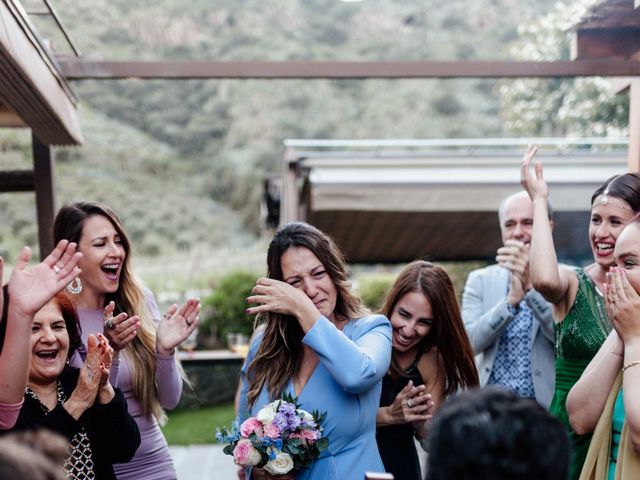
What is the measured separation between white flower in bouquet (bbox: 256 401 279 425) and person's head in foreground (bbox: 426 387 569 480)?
101 cm

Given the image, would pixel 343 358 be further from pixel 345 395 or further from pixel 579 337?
pixel 579 337

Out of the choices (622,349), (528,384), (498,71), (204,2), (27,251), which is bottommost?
(528,384)

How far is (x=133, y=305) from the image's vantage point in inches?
129

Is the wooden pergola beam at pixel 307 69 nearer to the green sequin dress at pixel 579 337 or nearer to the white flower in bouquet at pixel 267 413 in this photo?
the green sequin dress at pixel 579 337

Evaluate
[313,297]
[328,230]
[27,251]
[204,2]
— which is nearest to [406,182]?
[328,230]

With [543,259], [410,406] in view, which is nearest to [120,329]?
[410,406]

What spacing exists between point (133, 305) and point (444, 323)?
1.27 m

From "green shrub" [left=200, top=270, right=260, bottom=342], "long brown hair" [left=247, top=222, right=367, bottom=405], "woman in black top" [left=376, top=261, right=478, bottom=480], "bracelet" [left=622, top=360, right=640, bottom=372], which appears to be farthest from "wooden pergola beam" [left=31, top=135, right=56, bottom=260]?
"green shrub" [left=200, top=270, right=260, bottom=342]

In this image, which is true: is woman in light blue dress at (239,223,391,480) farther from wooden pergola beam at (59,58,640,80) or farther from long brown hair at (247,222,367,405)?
wooden pergola beam at (59,58,640,80)

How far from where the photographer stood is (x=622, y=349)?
229cm

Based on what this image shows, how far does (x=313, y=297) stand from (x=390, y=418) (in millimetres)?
626

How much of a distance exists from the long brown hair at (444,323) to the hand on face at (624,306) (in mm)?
912

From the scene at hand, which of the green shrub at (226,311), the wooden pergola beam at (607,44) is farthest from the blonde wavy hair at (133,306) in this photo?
the green shrub at (226,311)

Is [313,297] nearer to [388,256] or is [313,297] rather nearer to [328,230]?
[328,230]
